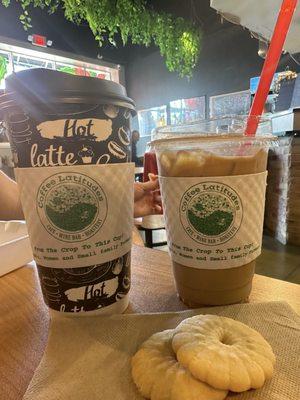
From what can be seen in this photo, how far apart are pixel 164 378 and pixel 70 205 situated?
0.21m

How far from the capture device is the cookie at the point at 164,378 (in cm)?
25

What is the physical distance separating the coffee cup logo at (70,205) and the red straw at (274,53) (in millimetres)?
246

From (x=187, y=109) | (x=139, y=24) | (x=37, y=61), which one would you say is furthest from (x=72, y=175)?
(x=37, y=61)

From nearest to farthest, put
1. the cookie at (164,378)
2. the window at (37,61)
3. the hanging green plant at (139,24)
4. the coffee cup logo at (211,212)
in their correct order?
the cookie at (164,378), the coffee cup logo at (211,212), the hanging green plant at (139,24), the window at (37,61)

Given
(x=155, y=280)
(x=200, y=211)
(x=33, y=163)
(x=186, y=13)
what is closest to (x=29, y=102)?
(x=33, y=163)

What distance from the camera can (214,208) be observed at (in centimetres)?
38

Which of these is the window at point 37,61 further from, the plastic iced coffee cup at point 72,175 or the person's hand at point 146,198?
the plastic iced coffee cup at point 72,175

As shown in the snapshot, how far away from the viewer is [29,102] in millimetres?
327

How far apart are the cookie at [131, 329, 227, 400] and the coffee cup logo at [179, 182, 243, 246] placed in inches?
6.0

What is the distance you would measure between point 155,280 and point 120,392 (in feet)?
0.83

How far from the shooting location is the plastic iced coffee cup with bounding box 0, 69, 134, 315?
0.33 metres

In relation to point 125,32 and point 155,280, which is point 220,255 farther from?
point 125,32

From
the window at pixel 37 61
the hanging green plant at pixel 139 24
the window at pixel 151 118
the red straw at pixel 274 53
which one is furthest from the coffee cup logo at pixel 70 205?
the window at pixel 151 118

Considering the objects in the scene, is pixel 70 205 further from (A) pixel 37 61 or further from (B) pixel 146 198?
(A) pixel 37 61
